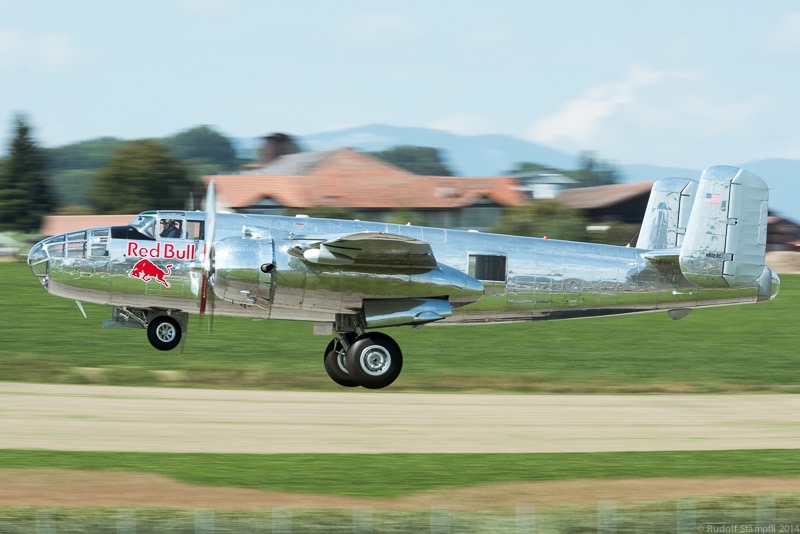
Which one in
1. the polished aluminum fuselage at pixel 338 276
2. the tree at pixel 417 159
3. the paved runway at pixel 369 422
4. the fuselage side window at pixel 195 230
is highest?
the tree at pixel 417 159

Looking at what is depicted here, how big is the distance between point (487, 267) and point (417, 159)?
155178 millimetres

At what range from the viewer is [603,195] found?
94.1 meters

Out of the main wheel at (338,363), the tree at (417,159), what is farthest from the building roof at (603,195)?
the main wheel at (338,363)

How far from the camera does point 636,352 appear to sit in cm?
3900

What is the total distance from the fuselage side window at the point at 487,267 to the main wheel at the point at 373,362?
234 cm

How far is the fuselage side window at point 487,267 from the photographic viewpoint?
23.1 meters

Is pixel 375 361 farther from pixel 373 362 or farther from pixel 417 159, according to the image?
pixel 417 159

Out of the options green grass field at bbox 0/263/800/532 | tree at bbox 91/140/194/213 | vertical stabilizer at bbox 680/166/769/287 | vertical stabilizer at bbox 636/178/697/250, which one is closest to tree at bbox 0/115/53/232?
tree at bbox 91/140/194/213

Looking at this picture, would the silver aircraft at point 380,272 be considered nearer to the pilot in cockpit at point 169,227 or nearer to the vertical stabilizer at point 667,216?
the pilot in cockpit at point 169,227

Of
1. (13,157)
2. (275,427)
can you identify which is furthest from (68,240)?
(13,157)

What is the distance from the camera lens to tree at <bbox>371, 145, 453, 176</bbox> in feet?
543

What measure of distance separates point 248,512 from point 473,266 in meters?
8.81

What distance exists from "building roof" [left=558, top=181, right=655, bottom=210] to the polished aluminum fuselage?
6498cm

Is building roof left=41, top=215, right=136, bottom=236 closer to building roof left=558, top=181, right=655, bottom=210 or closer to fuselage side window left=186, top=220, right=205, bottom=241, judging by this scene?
fuselage side window left=186, top=220, right=205, bottom=241
